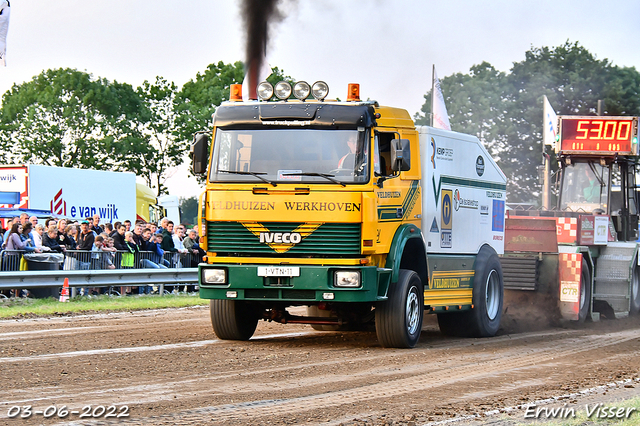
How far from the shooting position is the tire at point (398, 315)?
36.2 ft

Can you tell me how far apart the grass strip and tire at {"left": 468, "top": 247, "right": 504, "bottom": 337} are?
22.8ft

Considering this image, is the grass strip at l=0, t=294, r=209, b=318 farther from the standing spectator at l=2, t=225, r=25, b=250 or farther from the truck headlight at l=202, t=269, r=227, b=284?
the truck headlight at l=202, t=269, r=227, b=284

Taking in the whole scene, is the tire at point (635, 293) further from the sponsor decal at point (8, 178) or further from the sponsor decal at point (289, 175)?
the sponsor decal at point (8, 178)

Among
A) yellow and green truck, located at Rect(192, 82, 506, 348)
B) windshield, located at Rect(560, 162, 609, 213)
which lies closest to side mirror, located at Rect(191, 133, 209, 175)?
yellow and green truck, located at Rect(192, 82, 506, 348)

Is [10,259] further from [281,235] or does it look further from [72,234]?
[281,235]

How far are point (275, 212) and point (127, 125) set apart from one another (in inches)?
2016

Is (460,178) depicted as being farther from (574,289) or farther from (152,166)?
(152,166)

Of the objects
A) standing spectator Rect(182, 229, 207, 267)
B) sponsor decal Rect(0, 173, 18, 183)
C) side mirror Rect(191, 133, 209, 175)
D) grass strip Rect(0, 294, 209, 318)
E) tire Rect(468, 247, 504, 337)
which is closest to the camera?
side mirror Rect(191, 133, 209, 175)

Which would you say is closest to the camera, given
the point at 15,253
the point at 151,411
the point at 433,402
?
the point at 151,411

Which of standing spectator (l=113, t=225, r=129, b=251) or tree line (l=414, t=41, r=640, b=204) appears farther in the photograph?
tree line (l=414, t=41, r=640, b=204)

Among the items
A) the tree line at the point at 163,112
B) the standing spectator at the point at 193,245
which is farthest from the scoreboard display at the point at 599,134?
the tree line at the point at 163,112

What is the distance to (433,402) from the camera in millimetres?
7457

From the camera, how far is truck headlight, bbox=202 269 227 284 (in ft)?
35.6

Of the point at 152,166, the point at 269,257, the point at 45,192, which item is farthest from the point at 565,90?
the point at 269,257
